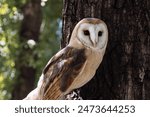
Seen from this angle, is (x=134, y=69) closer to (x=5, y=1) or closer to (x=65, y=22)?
(x=65, y=22)

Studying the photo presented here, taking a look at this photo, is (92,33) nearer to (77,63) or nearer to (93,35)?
(93,35)

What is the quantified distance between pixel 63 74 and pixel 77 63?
0.08m

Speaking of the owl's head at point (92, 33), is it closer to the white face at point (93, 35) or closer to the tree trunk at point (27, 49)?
the white face at point (93, 35)

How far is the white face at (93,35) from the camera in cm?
273

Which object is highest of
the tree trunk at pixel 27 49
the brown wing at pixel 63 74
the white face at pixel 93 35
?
the white face at pixel 93 35

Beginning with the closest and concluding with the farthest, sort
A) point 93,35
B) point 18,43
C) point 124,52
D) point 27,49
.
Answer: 1. point 93,35
2. point 124,52
3. point 18,43
4. point 27,49

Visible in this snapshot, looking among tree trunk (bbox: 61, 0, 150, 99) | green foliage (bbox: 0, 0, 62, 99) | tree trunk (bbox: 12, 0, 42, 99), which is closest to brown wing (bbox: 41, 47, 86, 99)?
tree trunk (bbox: 61, 0, 150, 99)

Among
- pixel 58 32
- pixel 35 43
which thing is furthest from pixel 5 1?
pixel 58 32

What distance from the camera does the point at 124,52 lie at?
303 cm

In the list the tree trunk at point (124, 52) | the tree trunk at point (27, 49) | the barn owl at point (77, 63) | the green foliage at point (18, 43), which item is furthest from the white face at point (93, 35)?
the tree trunk at point (27, 49)

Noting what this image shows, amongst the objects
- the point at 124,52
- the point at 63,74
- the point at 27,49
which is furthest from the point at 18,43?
the point at 63,74

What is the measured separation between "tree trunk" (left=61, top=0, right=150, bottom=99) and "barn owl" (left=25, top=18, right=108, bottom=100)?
→ 0.23 m

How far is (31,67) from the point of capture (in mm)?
7992

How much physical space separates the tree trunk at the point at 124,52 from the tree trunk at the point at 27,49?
4.75 meters
